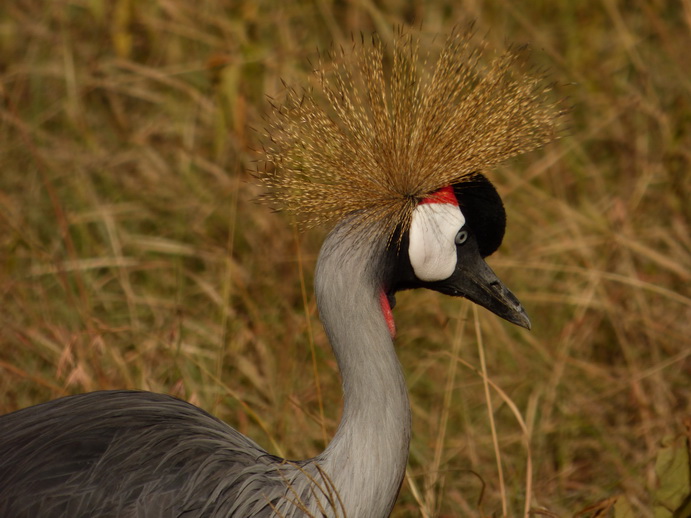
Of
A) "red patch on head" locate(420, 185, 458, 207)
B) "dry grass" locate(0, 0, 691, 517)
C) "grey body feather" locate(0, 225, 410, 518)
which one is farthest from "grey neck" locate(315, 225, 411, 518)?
"dry grass" locate(0, 0, 691, 517)

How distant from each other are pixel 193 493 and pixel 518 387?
1030mm

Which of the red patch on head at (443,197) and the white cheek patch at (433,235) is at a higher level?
the red patch on head at (443,197)

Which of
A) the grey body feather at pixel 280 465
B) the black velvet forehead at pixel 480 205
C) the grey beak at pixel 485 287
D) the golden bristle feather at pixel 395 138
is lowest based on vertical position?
the grey body feather at pixel 280 465

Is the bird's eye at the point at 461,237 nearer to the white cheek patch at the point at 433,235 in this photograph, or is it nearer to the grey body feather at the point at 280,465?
the white cheek patch at the point at 433,235

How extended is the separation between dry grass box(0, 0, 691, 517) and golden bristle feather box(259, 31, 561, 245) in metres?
0.42

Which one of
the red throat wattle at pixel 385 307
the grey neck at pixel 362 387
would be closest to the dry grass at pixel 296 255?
the grey neck at pixel 362 387

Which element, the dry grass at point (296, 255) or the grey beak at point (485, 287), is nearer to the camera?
the grey beak at point (485, 287)

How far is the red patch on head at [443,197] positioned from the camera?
1389 millimetres

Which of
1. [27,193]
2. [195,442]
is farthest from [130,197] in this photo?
[195,442]

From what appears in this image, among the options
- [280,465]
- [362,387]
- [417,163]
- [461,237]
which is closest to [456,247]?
[461,237]

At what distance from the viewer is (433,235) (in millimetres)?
1376

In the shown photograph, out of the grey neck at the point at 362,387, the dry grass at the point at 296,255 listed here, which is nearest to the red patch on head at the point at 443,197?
the grey neck at the point at 362,387

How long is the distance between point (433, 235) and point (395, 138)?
0.50ft

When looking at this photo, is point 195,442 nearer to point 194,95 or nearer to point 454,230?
point 454,230
